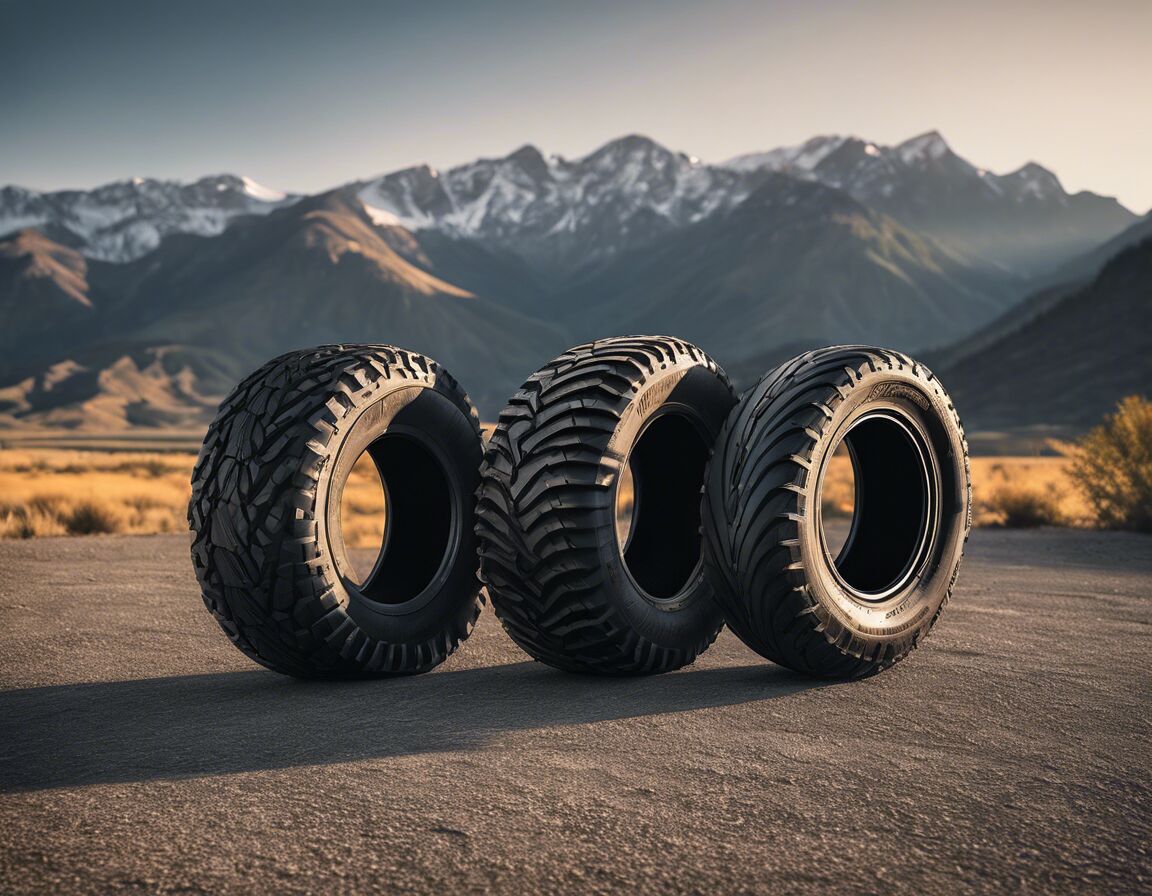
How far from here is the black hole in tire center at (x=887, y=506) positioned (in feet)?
22.1

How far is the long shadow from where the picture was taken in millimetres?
4652

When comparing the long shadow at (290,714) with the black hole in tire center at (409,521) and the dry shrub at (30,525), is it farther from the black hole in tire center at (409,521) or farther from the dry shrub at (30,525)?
the dry shrub at (30,525)

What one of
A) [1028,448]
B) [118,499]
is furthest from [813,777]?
[1028,448]

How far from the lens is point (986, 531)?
16125mm

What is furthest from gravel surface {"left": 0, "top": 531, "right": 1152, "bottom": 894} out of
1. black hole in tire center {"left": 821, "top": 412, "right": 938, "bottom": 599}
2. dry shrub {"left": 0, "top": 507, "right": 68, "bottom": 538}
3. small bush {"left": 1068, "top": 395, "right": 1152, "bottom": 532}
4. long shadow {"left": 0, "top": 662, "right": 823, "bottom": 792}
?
small bush {"left": 1068, "top": 395, "right": 1152, "bottom": 532}

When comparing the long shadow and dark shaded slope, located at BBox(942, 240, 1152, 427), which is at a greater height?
dark shaded slope, located at BBox(942, 240, 1152, 427)

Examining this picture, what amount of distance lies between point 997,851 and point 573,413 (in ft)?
9.91

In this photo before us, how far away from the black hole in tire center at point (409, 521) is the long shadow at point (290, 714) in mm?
800

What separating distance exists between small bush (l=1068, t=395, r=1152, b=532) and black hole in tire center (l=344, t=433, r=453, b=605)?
1214 centimetres

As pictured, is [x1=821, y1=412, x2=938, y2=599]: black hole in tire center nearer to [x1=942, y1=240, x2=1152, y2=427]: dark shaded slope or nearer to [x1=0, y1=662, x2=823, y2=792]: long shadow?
[x1=0, y1=662, x2=823, y2=792]: long shadow

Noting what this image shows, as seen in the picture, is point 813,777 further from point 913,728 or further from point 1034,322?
point 1034,322

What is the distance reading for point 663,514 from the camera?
7465mm

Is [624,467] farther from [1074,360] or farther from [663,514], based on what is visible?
[1074,360]

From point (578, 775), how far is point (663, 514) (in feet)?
10.8
